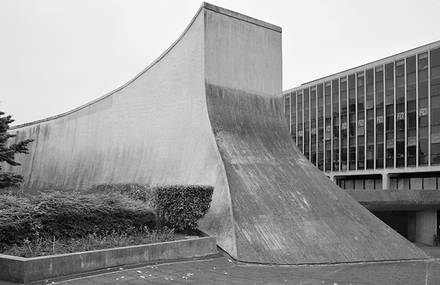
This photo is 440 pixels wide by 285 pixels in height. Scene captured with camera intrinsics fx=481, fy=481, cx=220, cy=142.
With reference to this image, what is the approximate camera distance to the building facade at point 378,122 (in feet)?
136

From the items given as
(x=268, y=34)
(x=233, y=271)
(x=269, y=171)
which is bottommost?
(x=233, y=271)

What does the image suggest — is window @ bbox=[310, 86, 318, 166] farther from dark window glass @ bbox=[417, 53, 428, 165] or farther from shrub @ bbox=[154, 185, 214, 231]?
shrub @ bbox=[154, 185, 214, 231]

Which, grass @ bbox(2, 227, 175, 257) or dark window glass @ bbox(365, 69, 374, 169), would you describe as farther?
dark window glass @ bbox(365, 69, 374, 169)

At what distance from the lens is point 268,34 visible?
61.5 feet

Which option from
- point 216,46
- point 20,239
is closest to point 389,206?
point 216,46

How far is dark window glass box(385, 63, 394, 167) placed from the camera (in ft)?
147

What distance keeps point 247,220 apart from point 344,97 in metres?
40.0

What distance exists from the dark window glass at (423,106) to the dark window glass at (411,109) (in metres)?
0.59

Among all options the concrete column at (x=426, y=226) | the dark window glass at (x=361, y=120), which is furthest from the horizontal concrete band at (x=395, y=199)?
the dark window glass at (x=361, y=120)

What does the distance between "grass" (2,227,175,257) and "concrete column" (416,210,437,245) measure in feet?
83.5

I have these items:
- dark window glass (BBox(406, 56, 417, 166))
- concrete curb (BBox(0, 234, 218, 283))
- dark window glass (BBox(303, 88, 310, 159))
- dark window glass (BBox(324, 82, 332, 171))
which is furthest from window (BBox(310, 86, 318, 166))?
concrete curb (BBox(0, 234, 218, 283))

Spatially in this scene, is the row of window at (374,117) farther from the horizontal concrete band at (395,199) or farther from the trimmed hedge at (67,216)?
the trimmed hedge at (67,216)

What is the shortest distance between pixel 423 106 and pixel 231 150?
32101 millimetres

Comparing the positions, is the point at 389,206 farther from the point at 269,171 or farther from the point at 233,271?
the point at 233,271
